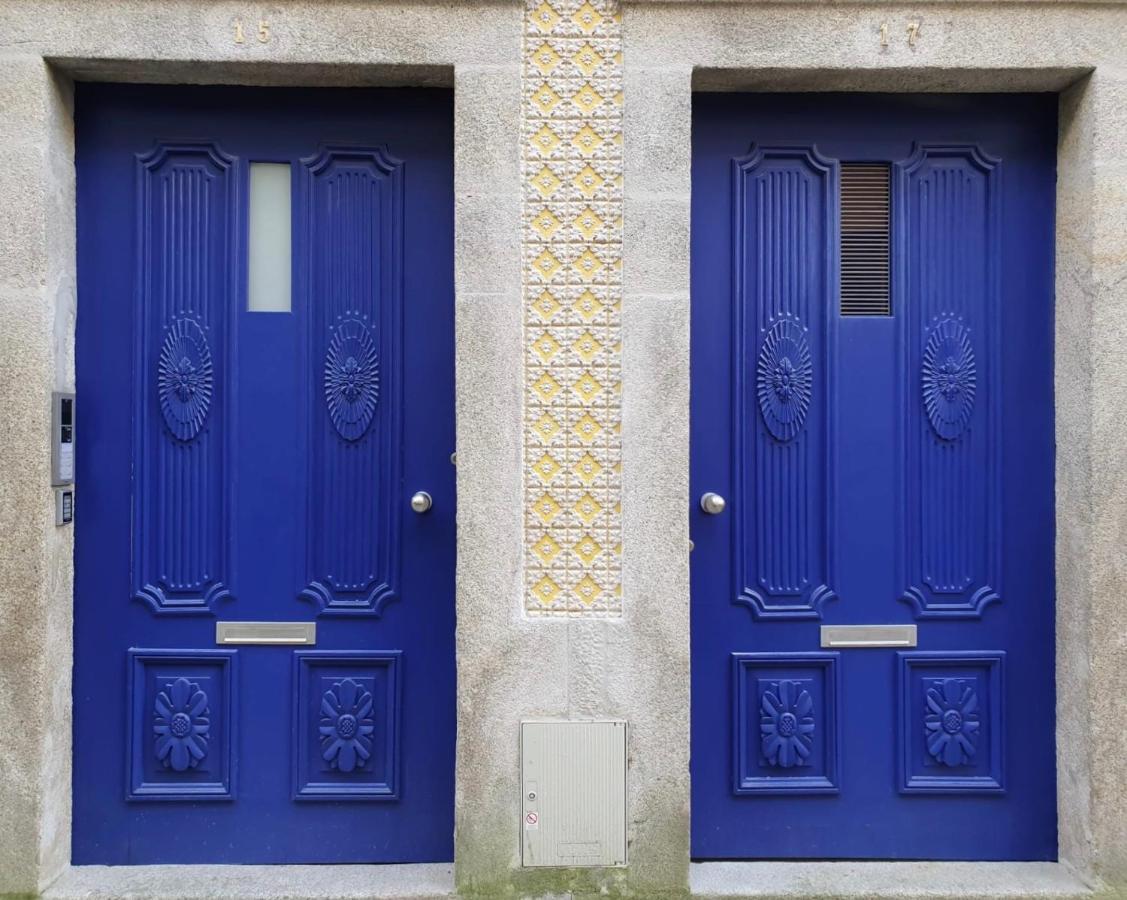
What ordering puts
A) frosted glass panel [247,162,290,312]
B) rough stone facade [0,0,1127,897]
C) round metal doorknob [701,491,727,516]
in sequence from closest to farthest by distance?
rough stone facade [0,0,1127,897], round metal doorknob [701,491,727,516], frosted glass panel [247,162,290,312]

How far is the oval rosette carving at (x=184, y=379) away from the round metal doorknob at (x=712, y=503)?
202cm

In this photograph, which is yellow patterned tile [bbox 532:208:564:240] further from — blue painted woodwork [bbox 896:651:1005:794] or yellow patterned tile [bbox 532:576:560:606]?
blue painted woodwork [bbox 896:651:1005:794]

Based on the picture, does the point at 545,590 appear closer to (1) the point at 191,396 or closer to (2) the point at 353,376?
(2) the point at 353,376

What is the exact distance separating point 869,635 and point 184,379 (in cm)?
294

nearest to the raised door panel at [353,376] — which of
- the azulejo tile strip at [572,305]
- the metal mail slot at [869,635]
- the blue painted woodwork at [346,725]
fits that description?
the blue painted woodwork at [346,725]

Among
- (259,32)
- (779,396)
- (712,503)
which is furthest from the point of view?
(779,396)

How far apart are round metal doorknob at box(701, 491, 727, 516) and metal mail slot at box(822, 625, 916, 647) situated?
0.67 metres

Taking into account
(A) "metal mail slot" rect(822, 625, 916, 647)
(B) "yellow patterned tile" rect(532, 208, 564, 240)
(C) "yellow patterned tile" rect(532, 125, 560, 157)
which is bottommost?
(A) "metal mail slot" rect(822, 625, 916, 647)

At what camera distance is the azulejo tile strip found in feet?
11.2

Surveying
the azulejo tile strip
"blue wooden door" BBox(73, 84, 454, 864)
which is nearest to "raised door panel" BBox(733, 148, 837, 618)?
the azulejo tile strip

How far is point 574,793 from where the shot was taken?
11.2ft

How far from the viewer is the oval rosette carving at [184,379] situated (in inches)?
143

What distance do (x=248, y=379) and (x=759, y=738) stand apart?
2.52 meters

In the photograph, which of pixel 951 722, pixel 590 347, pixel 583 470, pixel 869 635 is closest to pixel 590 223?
pixel 590 347
